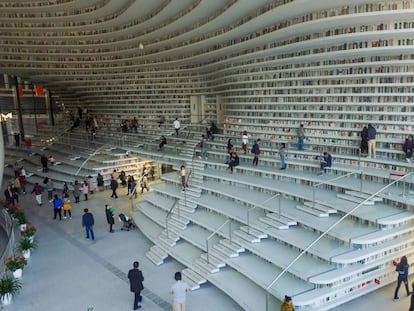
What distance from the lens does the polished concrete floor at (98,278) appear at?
836 centimetres

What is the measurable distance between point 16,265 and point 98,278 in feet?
6.40

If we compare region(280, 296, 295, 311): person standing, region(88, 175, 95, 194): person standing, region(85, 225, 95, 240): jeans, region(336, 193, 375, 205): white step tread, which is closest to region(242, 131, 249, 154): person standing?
region(336, 193, 375, 205): white step tread

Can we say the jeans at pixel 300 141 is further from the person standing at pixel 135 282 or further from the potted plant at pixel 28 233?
the potted plant at pixel 28 233

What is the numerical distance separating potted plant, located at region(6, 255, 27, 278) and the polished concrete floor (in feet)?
0.78

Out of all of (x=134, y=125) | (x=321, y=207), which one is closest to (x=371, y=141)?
(x=321, y=207)

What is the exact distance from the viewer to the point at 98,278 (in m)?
9.71

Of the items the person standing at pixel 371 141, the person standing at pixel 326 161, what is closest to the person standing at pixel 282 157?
the person standing at pixel 326 161

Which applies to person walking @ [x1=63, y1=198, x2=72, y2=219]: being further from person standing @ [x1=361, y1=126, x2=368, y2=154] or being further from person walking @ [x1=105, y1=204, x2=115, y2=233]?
person standing @ [x1=361, y1=126, x2=368, y2=154]

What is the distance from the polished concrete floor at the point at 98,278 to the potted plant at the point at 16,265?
24 cm

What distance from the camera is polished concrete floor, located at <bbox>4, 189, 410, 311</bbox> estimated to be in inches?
329

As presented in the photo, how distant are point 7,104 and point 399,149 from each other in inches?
1014

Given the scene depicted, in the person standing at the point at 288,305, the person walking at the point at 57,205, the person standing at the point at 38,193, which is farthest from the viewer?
the person standing at the point at 38,193

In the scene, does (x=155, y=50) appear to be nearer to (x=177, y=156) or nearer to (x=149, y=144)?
(x=149, y=144)

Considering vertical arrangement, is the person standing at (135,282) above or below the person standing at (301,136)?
below
